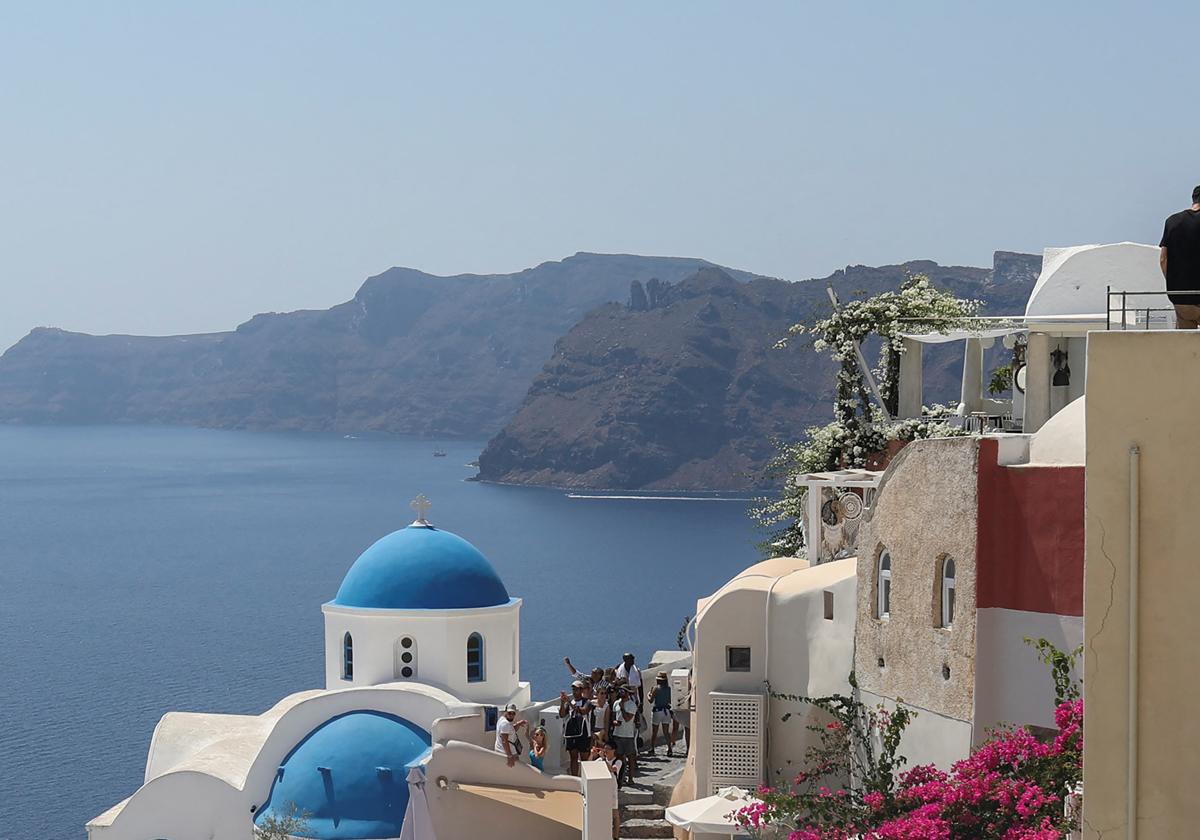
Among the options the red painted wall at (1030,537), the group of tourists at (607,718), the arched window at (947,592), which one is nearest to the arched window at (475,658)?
the group of tourists at (607,718)

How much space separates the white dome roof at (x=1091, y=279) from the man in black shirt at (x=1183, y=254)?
9024 mm

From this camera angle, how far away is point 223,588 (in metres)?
93.6

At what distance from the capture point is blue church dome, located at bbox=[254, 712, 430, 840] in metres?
20.1

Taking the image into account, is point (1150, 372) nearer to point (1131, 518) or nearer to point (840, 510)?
point (1131, 518)

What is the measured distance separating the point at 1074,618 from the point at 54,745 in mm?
44558

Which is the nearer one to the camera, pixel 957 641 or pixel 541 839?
pixel 957 641

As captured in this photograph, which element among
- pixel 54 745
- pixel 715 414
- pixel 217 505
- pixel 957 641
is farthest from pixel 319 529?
pixel 957 641

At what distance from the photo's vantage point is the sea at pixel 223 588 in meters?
53.8

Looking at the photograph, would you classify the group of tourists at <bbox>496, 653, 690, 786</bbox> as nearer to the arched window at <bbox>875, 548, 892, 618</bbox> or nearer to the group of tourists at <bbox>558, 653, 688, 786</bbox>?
→ the group of tourists at <bbox>558, 653, 688, 786</bbox>

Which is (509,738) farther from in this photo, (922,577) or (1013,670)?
(1013,670)

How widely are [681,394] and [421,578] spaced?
489ft

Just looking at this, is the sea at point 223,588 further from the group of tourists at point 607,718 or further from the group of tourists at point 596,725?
the group of tourists at point 607,718

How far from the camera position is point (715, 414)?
16975 centimetres

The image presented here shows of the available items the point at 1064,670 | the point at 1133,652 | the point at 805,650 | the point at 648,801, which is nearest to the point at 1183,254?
the point at 1133,652
